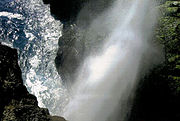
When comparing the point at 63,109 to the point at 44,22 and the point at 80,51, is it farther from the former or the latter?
the point at 44,22

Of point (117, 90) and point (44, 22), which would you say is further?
point (44, 22)

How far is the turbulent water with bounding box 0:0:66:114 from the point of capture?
60.2 ft

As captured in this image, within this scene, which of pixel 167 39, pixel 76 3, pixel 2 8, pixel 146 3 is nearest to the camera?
pixel 167 39

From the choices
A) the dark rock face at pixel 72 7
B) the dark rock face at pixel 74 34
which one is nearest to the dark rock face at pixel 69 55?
the dark rock face at pixel 74 34

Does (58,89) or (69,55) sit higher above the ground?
(69,55)

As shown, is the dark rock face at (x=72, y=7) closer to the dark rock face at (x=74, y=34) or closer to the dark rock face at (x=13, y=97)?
the dark rock face at (x=74, y=34)

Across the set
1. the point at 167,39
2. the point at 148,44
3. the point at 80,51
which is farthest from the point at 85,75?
the point at 167,39

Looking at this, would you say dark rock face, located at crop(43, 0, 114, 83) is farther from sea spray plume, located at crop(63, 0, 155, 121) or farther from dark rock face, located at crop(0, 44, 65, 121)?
dark rock face, located at crop(0, 44, 65, 121)

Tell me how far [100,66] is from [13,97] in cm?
971

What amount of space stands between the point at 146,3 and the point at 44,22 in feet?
47.5

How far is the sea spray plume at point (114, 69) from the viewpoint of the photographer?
13.4 m

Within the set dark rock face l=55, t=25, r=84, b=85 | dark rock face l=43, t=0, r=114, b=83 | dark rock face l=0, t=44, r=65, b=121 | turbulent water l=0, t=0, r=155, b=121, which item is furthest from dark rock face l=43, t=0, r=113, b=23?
dark rock face l=0, t=44, r=65, b=121

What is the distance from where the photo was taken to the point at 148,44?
43.2ft

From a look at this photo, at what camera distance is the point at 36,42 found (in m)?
23.8
